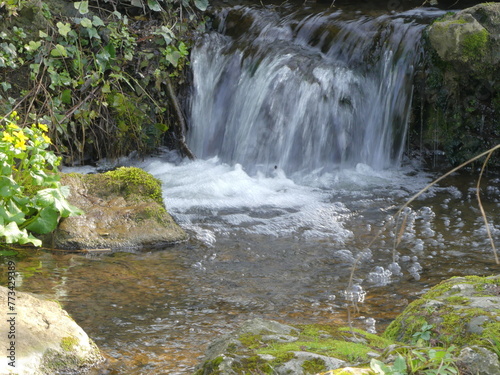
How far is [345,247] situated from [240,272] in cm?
101

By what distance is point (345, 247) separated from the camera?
→ 17.4ft

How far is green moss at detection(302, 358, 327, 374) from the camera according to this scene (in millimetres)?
2154

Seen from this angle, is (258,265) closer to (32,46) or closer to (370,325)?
(370,325)

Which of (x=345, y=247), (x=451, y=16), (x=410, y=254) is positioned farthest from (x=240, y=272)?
(x=451, y=16)

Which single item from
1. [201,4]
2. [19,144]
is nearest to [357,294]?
[19,144]

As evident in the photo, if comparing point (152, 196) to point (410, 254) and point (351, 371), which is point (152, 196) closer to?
point (410, 254)

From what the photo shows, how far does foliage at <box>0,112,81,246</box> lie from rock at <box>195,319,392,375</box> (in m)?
2.54

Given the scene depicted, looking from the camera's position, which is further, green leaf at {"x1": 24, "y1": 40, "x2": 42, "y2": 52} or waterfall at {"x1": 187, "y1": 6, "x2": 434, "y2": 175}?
waterfall at {"x1": 187, "y1": 6, "x2": 434, "y2": 175}

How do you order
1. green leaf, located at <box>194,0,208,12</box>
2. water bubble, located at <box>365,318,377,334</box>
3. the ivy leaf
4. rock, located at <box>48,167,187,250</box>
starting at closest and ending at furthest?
water bubble, located at <box>365,318,377,334</box> → the ivy leaf → rock, located at <box>48,167,187,250</box> → green leaf, located at <box>194,0,208,12</box>

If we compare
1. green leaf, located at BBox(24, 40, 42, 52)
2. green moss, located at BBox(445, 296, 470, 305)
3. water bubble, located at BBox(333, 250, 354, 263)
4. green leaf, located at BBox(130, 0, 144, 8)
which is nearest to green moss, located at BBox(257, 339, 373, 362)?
green moss, located at BBox(445, 296, 470, 305)

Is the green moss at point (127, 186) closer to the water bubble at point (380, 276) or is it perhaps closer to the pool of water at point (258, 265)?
the pool of water at point (258, 265)

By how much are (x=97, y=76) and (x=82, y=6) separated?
92 centimetres

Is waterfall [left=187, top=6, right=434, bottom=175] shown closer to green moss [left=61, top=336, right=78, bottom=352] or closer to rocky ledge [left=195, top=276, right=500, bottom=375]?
green moss [left=61, top=336, right=78, bottom=352]

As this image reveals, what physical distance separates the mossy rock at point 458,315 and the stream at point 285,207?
33 cm
